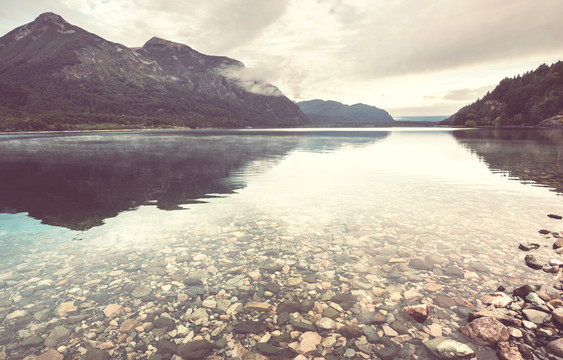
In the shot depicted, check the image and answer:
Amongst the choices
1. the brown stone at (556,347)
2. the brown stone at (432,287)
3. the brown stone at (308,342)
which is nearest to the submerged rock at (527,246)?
the brown stone at (432,287)

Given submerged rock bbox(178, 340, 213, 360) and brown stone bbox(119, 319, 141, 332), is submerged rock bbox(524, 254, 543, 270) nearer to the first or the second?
submerged rock bbox(178, 340, 213, 360)

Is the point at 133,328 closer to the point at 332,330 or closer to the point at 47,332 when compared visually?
the point at 47,332

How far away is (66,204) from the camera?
787 inches

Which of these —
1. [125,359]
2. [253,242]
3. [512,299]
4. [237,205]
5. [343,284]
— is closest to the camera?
[125,359]

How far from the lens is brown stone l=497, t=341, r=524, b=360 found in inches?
227

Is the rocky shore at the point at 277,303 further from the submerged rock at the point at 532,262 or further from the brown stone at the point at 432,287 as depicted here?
the submerged rock at the point at 532,262

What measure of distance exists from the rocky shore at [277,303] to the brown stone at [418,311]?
1.4 inches

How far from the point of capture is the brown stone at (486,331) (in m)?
6.32

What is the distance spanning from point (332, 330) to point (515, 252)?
31.8 ft

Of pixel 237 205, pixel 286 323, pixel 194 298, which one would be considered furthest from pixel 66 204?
pixel 286 323

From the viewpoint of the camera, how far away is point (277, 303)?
8.12 metres

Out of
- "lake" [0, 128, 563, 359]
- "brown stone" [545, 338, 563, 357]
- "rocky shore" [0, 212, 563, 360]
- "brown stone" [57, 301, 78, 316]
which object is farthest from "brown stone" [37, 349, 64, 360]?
"brown stone" [545, 338, 563, 357]

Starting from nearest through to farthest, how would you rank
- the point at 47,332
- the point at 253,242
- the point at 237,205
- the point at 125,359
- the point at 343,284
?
the point at 125,359, the point at 47,332, the point at 343,284, the point at 253,242, the point at 237,205

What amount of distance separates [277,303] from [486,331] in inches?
216
